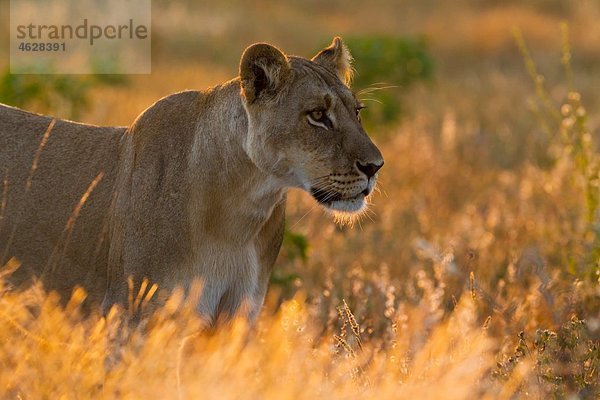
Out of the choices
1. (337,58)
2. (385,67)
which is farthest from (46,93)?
(337,58)

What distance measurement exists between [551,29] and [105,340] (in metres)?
21.8

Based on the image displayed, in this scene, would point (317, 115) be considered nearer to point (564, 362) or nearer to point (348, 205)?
point (348, 205)

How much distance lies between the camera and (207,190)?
4891mm

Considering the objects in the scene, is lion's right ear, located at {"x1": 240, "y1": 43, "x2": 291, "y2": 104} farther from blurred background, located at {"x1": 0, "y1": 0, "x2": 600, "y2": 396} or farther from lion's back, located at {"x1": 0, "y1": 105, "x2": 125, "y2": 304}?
blurred background, located at {"x1": 0, "y1": 0, "x2": 600, "y2": 396}

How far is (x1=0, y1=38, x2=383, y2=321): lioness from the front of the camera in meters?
4.75

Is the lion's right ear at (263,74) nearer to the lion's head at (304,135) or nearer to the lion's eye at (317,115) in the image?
the lion's head at (304,135)

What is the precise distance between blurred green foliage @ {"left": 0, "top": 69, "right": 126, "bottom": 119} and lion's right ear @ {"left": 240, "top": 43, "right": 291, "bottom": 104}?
4.77 metres

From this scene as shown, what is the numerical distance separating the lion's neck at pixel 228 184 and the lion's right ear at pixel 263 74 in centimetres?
13

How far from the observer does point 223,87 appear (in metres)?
5.05

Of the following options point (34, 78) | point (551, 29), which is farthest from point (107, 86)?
point (551, 29)

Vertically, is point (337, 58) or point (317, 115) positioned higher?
point (337, 58)

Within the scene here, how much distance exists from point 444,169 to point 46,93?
3714mm

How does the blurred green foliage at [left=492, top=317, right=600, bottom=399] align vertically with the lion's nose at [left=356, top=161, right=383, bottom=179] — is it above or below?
below

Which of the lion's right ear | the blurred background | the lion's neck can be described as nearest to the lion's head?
the lion's right ear
